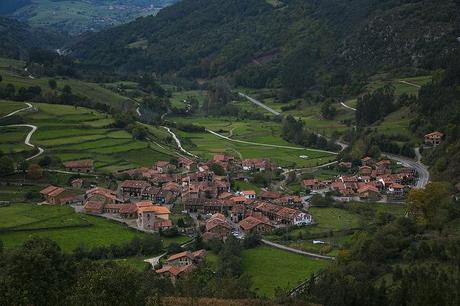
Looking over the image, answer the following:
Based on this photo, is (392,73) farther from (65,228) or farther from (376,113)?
(65,228)

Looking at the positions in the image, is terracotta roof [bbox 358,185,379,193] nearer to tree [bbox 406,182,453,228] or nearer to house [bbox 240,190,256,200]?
house [bbox 240,190,256,200]

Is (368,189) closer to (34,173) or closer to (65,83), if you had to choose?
(34,173)

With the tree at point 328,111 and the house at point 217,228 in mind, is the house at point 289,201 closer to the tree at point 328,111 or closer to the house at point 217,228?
the house at point 217,228

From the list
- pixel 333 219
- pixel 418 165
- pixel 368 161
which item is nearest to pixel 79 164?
pixel 333 219

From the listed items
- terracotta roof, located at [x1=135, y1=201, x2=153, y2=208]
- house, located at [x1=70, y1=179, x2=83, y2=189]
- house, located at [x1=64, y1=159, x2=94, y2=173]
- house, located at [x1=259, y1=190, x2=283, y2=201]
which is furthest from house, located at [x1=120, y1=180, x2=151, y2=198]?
house, located at [x1=259, y1=190, x2=283, y2=201]

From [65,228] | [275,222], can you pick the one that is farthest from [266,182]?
[65,228]

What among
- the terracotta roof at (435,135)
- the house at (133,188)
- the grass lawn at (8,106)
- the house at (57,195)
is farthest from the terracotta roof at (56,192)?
the terracotta roof at (435,135)
